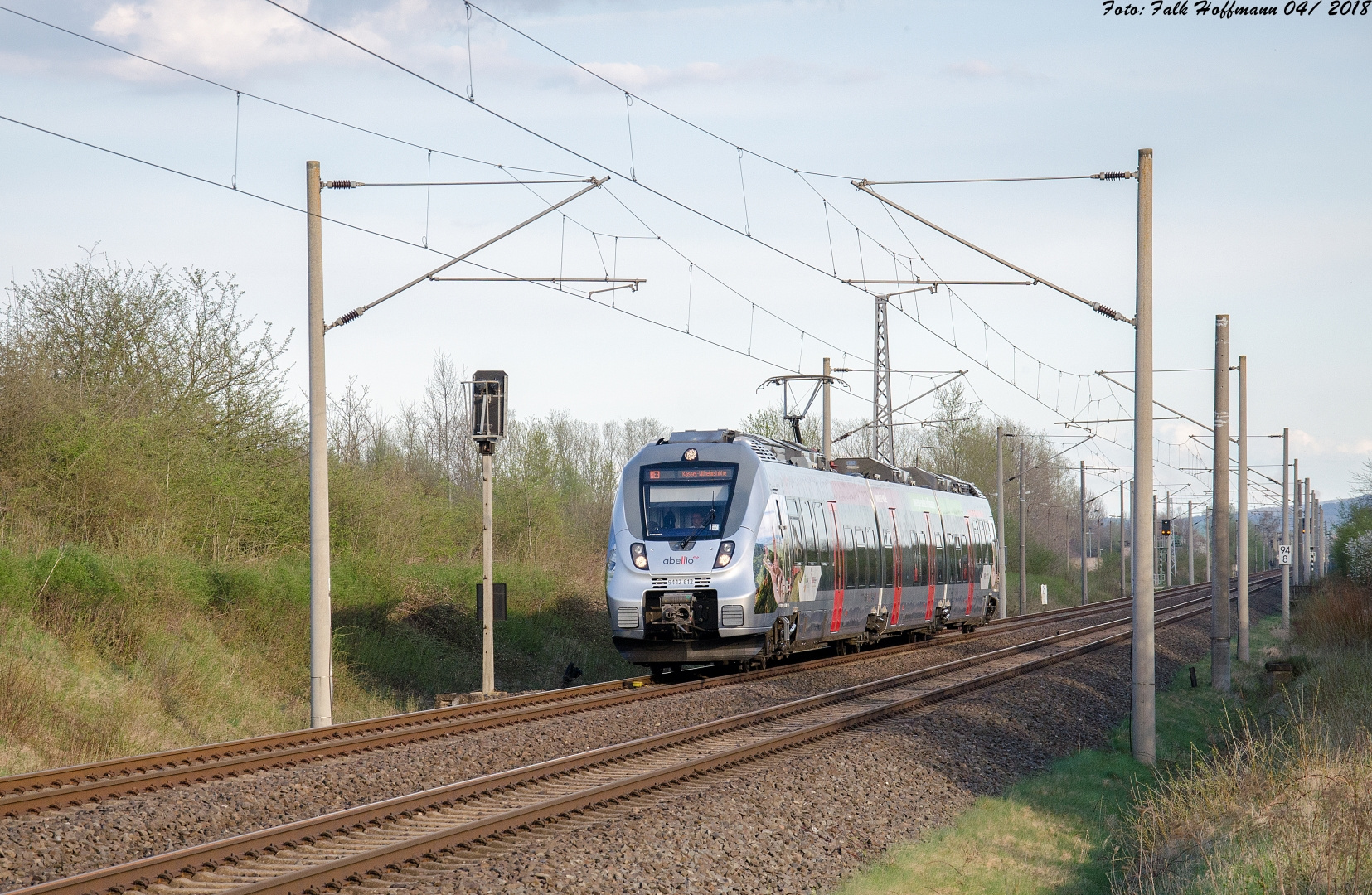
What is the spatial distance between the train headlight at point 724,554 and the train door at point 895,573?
7939 mm

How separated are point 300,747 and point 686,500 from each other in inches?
320

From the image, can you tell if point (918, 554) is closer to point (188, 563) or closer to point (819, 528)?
A: point (819, 528)

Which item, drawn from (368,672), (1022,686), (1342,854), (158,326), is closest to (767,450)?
(1022,686)

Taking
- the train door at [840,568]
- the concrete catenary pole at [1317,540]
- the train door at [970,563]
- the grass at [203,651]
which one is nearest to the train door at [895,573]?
the train door at [840,568]

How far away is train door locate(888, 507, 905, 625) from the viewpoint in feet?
86.9

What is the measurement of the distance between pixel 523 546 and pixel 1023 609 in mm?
22257

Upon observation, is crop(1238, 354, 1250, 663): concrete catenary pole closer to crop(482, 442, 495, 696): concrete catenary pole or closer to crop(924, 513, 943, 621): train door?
crop(924, 513, 943, 621): train door

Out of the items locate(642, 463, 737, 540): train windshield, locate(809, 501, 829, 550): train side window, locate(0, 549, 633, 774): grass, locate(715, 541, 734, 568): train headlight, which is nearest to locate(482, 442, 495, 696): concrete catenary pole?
locate(0, 549, 633, 774): grass

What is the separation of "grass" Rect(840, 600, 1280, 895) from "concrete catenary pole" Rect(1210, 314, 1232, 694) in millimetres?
6936

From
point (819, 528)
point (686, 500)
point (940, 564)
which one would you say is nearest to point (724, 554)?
point (686, 500)

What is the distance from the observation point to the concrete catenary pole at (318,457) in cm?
1532

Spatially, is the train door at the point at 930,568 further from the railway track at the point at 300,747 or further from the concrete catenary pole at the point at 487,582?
the concrete catenary pole at the point at 487,582

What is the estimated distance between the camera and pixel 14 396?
61.0 feet

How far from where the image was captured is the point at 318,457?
50.5 ft
